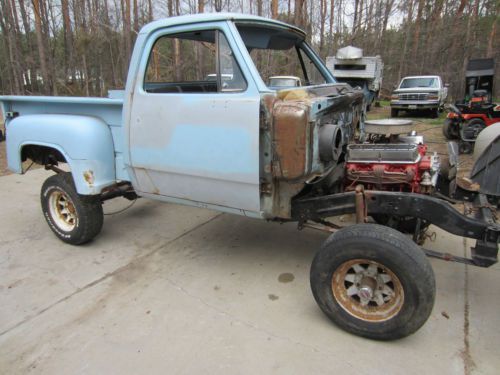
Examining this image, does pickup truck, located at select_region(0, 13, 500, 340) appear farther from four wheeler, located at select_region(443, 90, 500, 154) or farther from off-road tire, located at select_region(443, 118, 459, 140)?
off-road tire, located at select_region(443, 118, 459, 140)

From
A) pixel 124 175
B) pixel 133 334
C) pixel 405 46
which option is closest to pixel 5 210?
pixel 124 175

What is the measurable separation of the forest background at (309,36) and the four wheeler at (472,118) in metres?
9.11

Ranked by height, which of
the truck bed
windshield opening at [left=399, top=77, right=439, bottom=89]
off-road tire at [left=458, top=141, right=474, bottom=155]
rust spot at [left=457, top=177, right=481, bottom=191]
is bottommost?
off-road tire at [left=458, top=141, right=474, bottom=155]

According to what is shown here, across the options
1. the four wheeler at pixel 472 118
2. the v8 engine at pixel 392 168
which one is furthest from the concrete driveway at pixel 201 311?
the four wheeler at pixel 472 118

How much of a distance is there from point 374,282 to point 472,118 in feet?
26.5

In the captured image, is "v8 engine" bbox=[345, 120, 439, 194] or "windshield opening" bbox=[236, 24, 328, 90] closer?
"v8 engine" bbox=[345, 120, 439, 194]

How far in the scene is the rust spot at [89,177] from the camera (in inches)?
133

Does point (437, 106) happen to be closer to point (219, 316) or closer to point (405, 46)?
point (405, 46)

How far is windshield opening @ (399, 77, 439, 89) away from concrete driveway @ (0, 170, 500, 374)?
543 inches

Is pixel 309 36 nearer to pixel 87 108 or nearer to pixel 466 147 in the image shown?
pixel 466 147

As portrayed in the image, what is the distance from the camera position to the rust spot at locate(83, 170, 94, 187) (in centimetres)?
339

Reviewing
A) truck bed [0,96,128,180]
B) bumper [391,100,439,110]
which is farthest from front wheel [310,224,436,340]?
bumper [391,100,439,110]

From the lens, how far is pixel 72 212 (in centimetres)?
390

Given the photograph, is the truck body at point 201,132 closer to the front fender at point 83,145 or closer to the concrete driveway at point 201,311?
the front fender at point 83,145
